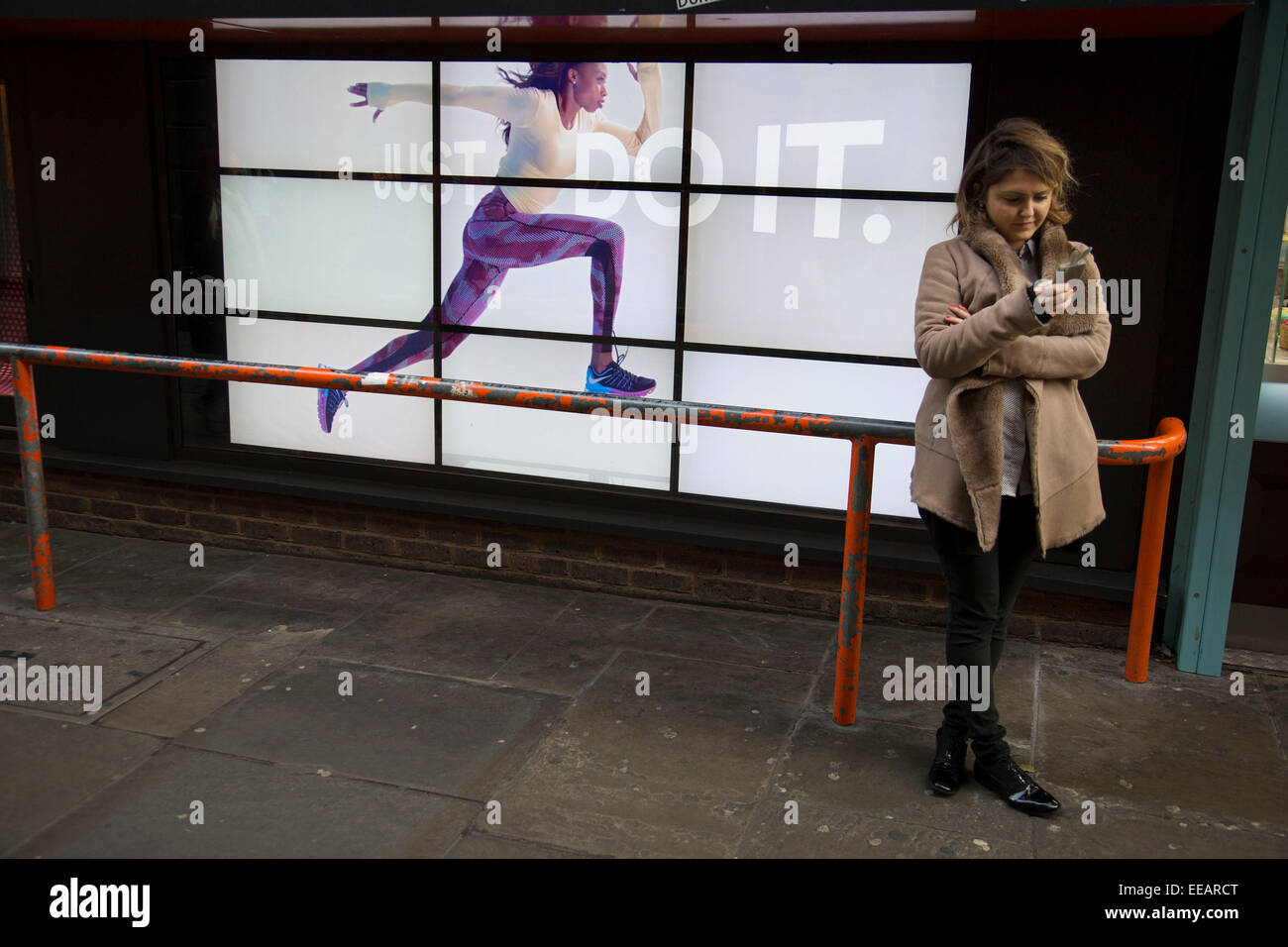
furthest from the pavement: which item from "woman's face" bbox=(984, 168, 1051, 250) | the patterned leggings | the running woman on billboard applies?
"woman's face" bbox=(984, 168, 1051, 250)

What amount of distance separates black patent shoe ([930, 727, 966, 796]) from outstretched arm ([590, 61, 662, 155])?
278cm

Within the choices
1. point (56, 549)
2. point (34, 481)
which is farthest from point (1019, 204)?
point (56, 549)

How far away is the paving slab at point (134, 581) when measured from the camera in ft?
15.6

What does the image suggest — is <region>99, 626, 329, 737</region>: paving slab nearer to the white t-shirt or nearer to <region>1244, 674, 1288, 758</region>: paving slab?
Answer: the white t-shirt

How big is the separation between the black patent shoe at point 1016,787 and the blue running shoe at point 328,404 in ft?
11.4

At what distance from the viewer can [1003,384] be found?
3.05 m

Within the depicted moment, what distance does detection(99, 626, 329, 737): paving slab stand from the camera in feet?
12.4

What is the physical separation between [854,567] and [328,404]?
301 cm

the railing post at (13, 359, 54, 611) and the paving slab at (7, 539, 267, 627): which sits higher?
the railing post at (13, 359, 54, 611)

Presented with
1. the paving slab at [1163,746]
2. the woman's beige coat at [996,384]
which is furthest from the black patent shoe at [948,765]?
the woman's beige coat at [996,384]

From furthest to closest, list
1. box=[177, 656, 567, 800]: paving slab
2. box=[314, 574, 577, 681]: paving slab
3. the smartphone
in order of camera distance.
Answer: box=[314, 574, 577, 681]: paving slab < box=[177, 656, 567, 800]: paving slab < the smartphone
